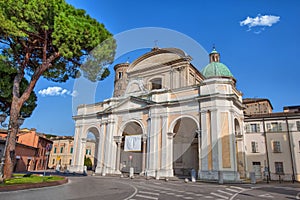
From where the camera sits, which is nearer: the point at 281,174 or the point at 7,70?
the point at 7,70

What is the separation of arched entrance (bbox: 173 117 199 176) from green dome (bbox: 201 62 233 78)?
30.2 ft

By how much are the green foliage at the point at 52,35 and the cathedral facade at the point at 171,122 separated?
8837 mm

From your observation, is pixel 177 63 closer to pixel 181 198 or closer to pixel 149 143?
pixel 149 143

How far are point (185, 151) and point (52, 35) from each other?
18857 millimetres

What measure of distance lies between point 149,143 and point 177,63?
400 inches

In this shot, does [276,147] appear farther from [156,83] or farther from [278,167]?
[156,83]

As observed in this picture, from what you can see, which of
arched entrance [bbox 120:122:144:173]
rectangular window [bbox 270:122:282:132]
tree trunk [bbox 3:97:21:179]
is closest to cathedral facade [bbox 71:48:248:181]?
arched entrance [bbox 120:122:144:173]

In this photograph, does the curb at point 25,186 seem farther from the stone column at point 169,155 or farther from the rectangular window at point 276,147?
the rectangular window at point 276,147

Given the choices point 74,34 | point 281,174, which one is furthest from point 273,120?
point 74,34

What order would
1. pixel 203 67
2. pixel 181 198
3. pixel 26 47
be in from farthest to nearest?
1. pixel 203 67
2. pixel 26 47
3. pixel 181 198

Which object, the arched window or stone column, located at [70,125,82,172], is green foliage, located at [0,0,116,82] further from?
stone column, located at [70,125,82,172]

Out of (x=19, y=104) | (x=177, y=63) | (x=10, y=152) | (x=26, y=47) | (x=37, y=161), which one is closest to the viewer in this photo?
(x=10, y=152)

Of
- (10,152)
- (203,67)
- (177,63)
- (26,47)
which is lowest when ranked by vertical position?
(10,152)

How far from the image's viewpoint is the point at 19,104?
1288 cm
